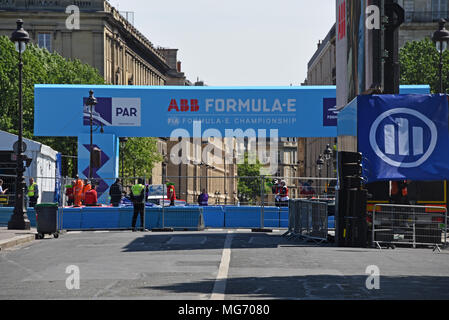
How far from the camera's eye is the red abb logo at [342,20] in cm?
2373

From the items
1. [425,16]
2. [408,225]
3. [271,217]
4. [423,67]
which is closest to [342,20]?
[408,225]

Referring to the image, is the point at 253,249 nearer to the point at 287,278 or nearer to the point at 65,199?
the point at 287,278

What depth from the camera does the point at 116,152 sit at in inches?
1471

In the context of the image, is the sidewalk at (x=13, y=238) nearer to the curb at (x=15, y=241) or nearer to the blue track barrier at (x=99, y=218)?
the curb at (x=15, y=241)

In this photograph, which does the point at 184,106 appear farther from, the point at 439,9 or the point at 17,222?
the point at 439,9

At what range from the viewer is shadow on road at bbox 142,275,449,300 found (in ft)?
34.8

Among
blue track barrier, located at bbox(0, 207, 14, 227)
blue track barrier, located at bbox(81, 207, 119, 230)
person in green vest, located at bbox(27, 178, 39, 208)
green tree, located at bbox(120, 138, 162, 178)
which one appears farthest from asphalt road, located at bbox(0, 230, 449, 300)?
green tree, located at bbox(120, 138, 162, 178)

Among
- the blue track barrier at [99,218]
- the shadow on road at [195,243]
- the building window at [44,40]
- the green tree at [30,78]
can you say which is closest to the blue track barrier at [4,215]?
the blue track barrier at [99,218]

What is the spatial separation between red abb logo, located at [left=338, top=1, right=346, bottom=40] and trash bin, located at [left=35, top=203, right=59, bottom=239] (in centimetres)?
892

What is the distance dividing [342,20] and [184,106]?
13.2 metres

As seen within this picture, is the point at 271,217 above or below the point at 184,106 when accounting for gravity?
below

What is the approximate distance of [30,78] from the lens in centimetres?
5647
